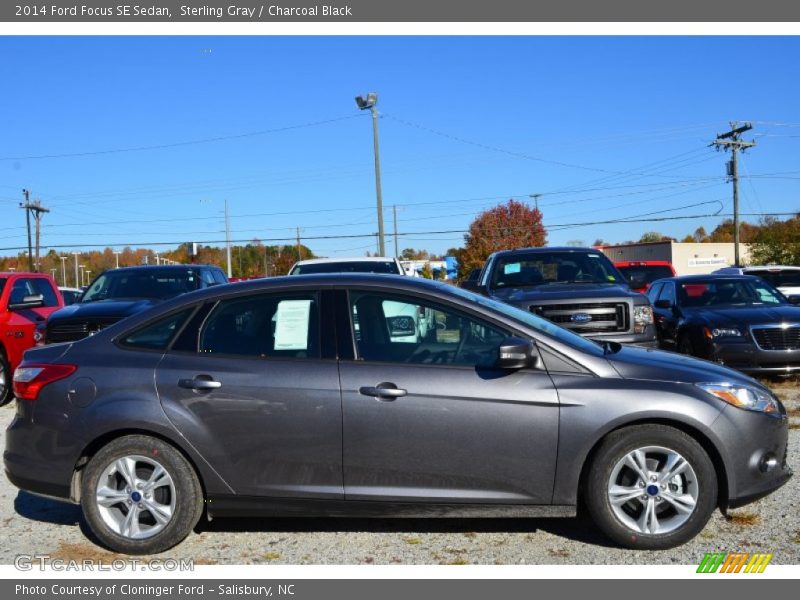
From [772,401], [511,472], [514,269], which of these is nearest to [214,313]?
[511,472]

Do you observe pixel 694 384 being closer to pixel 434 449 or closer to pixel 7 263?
pixel 434 449

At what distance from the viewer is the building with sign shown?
6184cm

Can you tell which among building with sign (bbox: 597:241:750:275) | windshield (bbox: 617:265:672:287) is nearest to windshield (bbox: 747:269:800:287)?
windshield (bbox: 617:265:672:287)

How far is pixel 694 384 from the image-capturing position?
4.54 meters

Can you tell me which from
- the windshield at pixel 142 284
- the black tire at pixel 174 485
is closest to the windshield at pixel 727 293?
the windshield at pixel 142 284

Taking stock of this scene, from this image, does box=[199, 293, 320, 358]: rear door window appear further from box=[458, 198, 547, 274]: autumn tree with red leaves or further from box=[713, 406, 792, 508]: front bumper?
box=[458, 198, 547, 274]: autumn tree with red leaves

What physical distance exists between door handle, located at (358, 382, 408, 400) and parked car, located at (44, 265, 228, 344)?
18.8ft

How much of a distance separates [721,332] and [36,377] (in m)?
8.26

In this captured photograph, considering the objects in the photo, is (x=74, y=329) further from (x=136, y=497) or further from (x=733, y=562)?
(x=733, y=562)

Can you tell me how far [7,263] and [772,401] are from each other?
89.3m

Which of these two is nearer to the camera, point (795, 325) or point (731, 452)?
point (731, 452)

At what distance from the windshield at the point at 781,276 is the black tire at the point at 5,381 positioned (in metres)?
13.5

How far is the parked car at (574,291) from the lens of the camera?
29.6ft

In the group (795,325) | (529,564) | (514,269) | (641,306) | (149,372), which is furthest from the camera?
(514,269)
